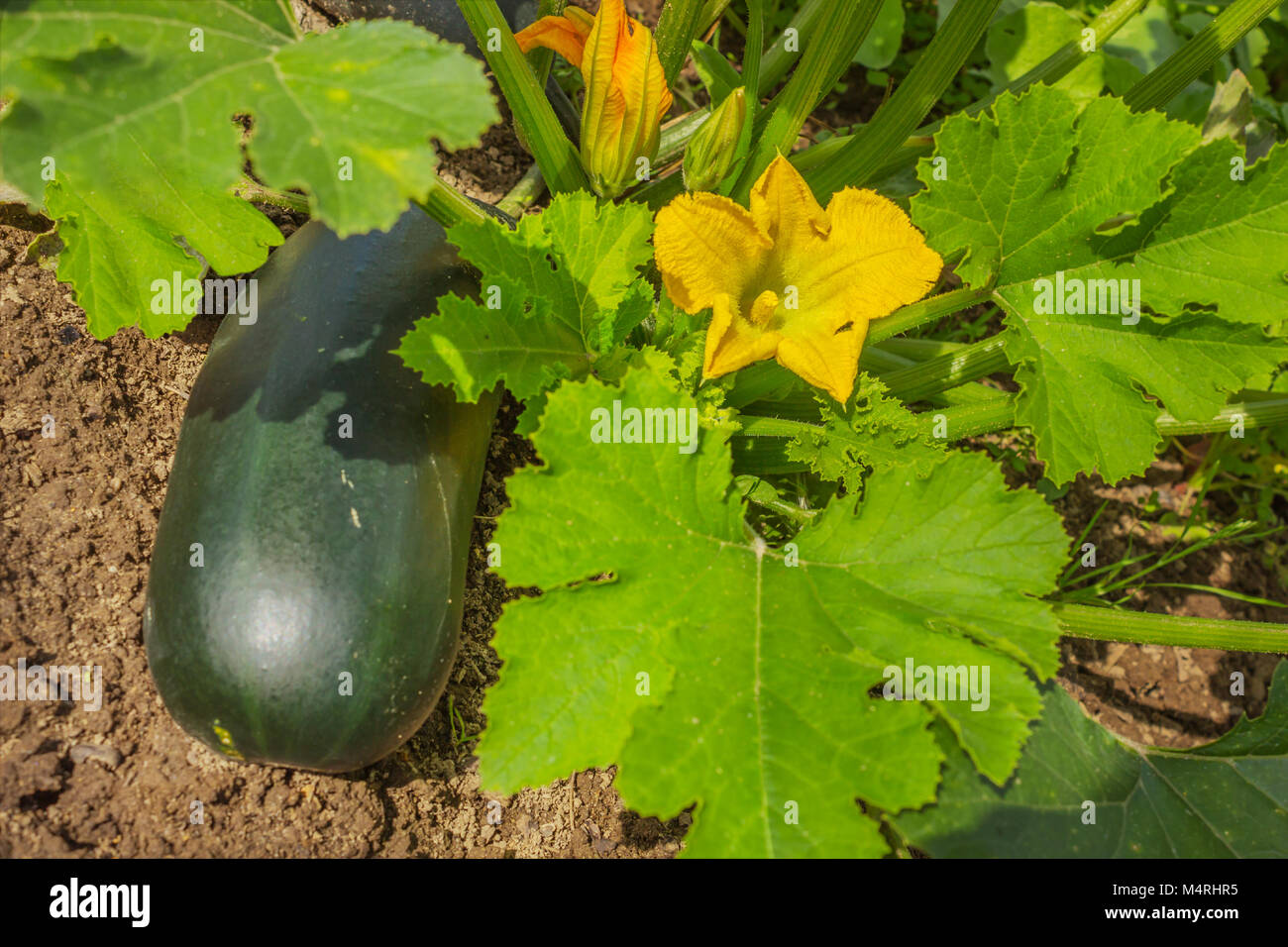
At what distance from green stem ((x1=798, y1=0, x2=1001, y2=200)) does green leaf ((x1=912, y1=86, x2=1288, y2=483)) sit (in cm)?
24

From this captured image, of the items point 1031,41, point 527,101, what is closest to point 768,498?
point 527,101

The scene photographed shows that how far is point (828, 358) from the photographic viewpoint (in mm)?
1636

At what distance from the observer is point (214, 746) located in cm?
166

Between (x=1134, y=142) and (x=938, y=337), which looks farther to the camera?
(x=938, y=337)

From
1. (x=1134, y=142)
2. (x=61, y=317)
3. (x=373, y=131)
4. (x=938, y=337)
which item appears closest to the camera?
(x=373, y=131)

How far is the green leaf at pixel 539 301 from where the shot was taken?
1627mm

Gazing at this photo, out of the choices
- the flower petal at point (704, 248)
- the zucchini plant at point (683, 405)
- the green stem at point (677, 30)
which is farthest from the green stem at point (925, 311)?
the green stem at point (677, 30)

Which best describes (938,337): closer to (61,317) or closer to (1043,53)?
(1043,53)

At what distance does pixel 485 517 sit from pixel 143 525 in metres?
0.66

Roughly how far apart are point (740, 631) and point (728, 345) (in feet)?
1.56

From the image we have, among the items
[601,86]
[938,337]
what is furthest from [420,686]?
[938,337]

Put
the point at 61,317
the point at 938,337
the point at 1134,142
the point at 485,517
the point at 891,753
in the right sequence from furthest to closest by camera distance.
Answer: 1. the point at 938,337
2. the point at 485,517
3. the point at 61,317
4. the point at 1134,142
5. the point at 891,753

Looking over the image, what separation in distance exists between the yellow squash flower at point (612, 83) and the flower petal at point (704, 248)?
0.84 feet

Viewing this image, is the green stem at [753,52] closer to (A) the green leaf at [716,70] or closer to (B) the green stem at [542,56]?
(A) the green leaf at [716,70]
